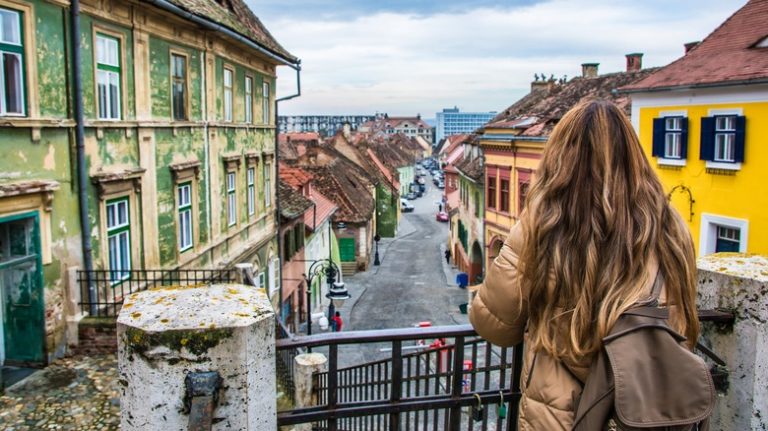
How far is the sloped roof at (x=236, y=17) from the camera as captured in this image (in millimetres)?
14708

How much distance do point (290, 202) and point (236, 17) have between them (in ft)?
28.4

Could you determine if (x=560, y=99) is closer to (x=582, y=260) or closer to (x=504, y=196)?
(x=504, y=196)

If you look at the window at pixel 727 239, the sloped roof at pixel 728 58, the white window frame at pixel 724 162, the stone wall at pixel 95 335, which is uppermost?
the sloped roof at pixel 728 58

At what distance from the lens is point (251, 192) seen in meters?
21.0

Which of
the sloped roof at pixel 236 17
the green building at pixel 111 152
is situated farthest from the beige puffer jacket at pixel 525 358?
the sloped roof at pixel 236 17

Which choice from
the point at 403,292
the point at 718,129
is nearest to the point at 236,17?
the point at 718,129

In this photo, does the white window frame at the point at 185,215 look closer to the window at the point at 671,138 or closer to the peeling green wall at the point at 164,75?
the peeling green wall at the point at 164,75

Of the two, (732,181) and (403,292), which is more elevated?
(732,181)

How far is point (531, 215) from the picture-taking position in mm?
2572

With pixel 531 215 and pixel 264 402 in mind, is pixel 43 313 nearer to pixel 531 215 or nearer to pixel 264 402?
pixel 264 402

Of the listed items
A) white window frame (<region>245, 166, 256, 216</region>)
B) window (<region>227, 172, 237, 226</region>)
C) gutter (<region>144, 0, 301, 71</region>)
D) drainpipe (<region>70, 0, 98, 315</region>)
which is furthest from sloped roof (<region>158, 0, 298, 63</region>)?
window (<region>227, 172, 237, 226</region>)

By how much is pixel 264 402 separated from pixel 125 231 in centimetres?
1057

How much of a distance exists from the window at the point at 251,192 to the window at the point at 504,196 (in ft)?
39.7

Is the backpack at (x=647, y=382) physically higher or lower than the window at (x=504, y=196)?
higher
